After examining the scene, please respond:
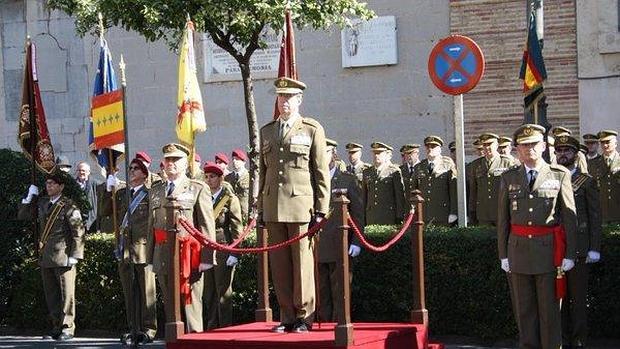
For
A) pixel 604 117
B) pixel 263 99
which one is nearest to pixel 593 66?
pixel 604 117

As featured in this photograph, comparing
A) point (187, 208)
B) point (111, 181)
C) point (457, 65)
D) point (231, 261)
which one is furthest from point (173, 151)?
point (457, 65)

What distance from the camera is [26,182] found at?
47.0 feet

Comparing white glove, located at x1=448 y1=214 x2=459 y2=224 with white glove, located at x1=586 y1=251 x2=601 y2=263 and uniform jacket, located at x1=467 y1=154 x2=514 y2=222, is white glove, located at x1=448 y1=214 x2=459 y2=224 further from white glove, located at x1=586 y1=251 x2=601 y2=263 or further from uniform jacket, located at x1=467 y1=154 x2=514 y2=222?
white glove, located at x1=586 y1=251 x2=601 y2=263

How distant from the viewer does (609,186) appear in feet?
48.5

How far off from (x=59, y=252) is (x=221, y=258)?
74.0 inches

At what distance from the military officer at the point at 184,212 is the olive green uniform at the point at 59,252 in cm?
196

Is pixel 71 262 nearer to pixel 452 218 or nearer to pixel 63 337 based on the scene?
pixel 63 337

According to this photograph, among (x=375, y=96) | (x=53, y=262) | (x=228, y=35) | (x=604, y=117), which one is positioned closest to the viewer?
(x=53, y=262)

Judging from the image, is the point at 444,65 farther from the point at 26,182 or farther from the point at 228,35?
the point at 26,182

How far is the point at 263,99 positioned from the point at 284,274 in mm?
10588

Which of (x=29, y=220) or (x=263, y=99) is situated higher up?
(x=263, y=99)

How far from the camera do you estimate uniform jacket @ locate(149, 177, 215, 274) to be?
462 inches

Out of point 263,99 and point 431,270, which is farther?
point 263,99

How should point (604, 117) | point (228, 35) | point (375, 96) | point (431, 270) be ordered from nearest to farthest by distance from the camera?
point (431, 270), point (228, 35), point (604, 117), point (375, 96)
